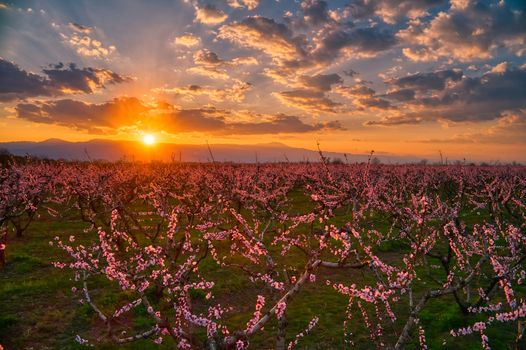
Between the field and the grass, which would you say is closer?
the field

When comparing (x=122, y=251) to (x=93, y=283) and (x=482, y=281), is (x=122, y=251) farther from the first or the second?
(x=482, y=281)

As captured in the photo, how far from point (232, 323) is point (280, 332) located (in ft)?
18.2

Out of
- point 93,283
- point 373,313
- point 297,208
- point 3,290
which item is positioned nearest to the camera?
point 373,313

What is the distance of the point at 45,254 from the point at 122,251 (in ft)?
21.9

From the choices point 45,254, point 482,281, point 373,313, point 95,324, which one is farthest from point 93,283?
point 482,281

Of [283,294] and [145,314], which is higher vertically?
[283,294]

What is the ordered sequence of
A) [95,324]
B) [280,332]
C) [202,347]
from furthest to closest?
[95,324]
[280,332]
[202,347]

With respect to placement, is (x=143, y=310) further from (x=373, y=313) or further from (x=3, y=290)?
(x=373, y=313)

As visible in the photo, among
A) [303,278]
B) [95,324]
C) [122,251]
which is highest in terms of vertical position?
[303,278]

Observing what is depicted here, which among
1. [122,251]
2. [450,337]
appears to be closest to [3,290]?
[122,251]

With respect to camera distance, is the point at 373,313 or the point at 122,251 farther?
the point at 122,251

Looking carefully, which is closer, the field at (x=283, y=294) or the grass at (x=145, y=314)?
the field at (x=283, y=294)

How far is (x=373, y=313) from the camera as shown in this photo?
13.4m

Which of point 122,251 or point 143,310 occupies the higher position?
point 122,251
